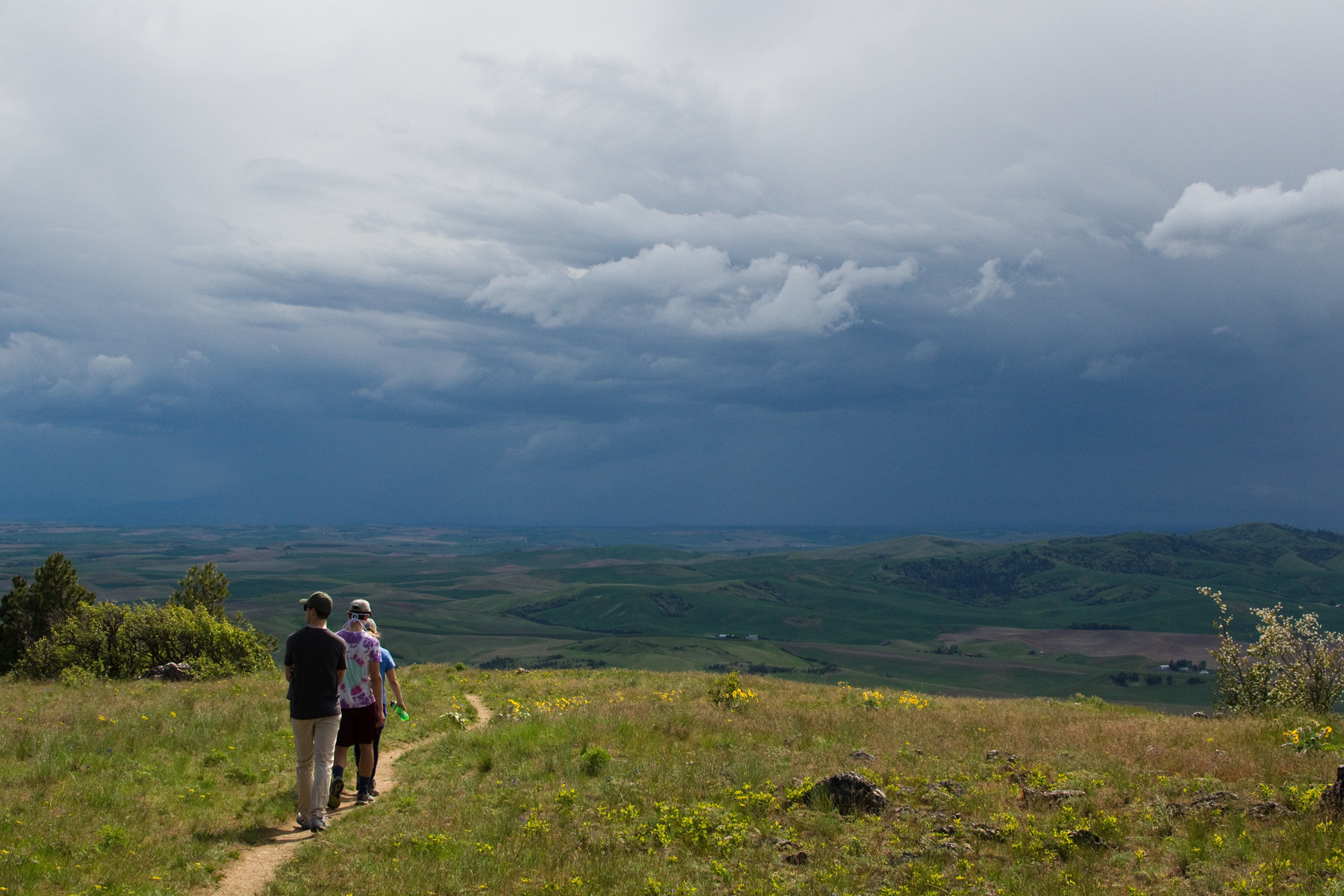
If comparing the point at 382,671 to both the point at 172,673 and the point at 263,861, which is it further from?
the point at 172,673

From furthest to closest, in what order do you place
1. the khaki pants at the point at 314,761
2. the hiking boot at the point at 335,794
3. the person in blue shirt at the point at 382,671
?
the person in blue shirt at the point at 382,671
the hiking boot at the point at 335,794
the khaki pants at the point at 314,761

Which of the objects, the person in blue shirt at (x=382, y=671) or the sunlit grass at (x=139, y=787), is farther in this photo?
the person in blue shirt at (x=382, y=671)

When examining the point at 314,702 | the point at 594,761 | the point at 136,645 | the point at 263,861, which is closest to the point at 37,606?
→ the point at 136,645

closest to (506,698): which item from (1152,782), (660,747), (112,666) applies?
(660,747)

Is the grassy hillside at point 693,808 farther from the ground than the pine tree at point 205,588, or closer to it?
farther from the ground

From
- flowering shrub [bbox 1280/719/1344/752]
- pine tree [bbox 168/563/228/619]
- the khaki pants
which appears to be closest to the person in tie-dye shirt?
the khaki pants

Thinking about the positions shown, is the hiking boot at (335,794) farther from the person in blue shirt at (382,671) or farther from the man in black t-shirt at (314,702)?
the man in black t-shirt at (314,702)

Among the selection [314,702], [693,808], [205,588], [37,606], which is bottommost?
[37,606]

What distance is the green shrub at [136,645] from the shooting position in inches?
1538

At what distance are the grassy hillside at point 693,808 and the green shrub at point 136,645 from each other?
19866 millimetres

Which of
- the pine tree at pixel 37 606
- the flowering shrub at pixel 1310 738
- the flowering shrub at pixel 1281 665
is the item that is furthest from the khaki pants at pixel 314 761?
the pine tree at pixel 37 606

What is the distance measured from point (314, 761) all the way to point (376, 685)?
1.67 metres

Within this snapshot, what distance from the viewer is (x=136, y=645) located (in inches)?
1603

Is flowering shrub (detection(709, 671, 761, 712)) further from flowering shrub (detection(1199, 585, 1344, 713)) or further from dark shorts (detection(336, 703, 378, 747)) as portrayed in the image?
flowering shrub (detection(1199, 585, 1344, 713))
